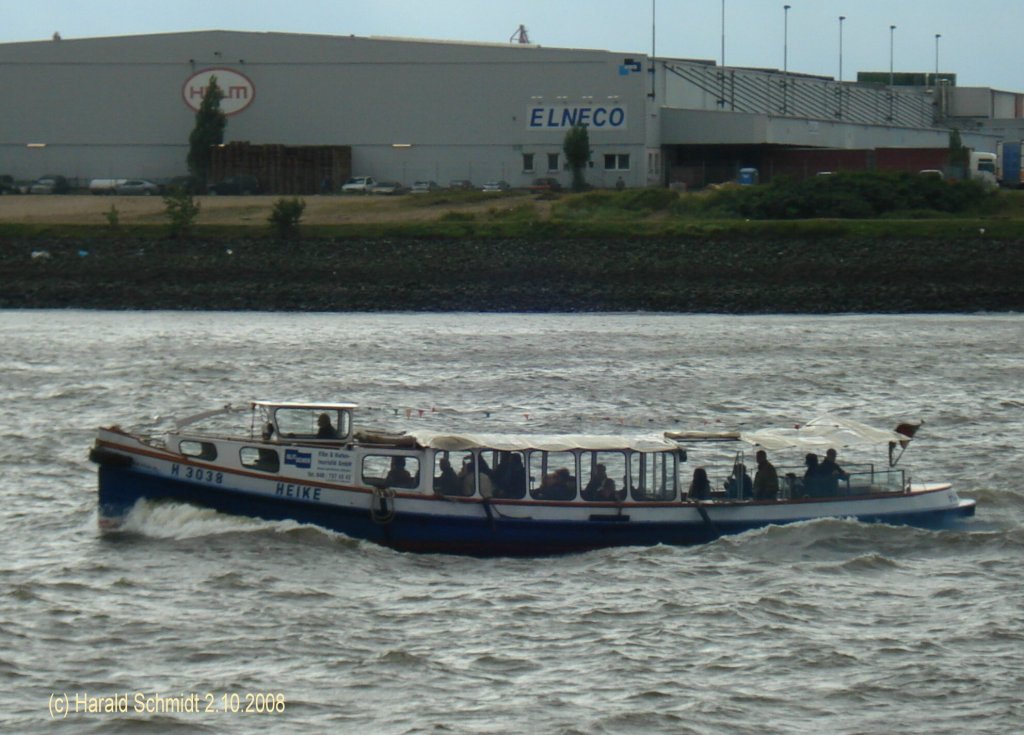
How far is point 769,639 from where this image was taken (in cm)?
2058

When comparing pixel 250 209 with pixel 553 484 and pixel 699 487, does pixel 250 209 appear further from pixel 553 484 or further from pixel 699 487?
pixel 553 484

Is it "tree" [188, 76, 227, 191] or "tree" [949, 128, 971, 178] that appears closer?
"tree" [188, 76, 227, 191]

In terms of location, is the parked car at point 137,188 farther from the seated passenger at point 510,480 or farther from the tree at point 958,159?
the seated passenger at point 510,480

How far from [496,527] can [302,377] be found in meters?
23.5

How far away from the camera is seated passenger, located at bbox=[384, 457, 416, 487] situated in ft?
81.0

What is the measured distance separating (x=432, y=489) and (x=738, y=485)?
477 centimetres

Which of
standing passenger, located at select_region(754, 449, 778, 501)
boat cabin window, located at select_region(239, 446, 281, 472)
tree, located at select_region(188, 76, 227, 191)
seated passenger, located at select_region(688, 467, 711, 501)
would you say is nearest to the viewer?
boat cabin window, located at select_region(239, 446, 281, 472)

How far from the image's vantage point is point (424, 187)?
3460 inches

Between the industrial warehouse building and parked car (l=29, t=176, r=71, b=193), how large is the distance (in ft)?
3.50

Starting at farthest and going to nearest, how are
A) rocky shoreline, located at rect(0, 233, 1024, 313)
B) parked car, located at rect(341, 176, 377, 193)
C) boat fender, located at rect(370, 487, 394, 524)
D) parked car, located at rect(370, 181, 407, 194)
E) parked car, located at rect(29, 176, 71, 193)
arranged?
parked car, located at rect(29, 176, 71, 193)
parked car, located at rect(341, 176, 377, 193)
parked car, located at rect(370, 181, 407, 194)
rocky shoreline, located at rect(0, 233, 1024, 313)
boat fender, located at rect(370, 487, 394, 524)

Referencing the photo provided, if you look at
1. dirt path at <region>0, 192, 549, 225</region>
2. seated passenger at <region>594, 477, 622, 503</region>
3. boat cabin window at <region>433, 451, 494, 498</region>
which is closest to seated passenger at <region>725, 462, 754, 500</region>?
seated passenger at <region>594, 477, 622, 503</region>

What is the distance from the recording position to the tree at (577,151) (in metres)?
85.5

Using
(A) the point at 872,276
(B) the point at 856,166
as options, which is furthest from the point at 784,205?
(B) the point at 856,166

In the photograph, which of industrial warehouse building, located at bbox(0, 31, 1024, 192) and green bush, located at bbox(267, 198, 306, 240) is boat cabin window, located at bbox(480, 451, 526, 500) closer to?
green bush, located at bbox(267, 198, 306, 240)
